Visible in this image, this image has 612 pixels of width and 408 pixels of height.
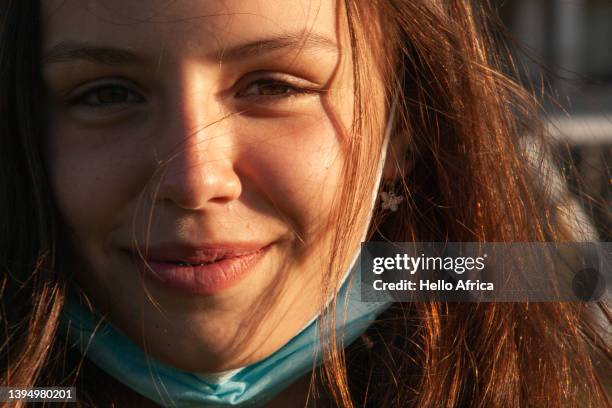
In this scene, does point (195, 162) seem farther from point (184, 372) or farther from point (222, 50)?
point (184, 372)

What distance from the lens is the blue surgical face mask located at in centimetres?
162

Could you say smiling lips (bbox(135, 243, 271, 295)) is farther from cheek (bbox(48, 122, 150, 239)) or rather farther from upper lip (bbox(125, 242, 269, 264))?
cheek (bbox(48, 122, 150, 239))

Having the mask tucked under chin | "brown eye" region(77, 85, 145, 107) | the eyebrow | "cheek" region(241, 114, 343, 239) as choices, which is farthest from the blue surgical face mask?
"brown eye" region(77, 85, 145, 107)

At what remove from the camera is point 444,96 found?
5.59 feet

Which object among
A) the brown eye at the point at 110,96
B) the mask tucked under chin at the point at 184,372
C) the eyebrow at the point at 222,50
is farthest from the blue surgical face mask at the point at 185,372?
the brown eye at the point at 110,96

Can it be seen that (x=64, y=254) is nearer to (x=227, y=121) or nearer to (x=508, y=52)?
(x=227, y=121)

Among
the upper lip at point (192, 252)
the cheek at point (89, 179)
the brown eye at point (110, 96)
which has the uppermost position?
the brown eye at point (110, 96)

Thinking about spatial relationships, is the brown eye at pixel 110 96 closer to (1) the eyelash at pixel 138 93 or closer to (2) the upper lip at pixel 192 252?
(1) the eyelash at pixel 138 93

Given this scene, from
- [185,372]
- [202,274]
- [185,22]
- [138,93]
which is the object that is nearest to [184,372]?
[185,372]

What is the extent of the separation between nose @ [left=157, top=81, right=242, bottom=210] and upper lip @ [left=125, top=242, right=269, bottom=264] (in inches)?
3.2

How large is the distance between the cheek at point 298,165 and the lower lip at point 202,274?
0.12 meters

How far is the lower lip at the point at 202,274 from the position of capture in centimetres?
152

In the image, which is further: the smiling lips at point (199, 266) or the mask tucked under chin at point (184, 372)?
the mask tucked under chin at point (184, 372)

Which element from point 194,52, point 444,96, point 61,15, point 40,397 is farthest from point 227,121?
point 40,397
